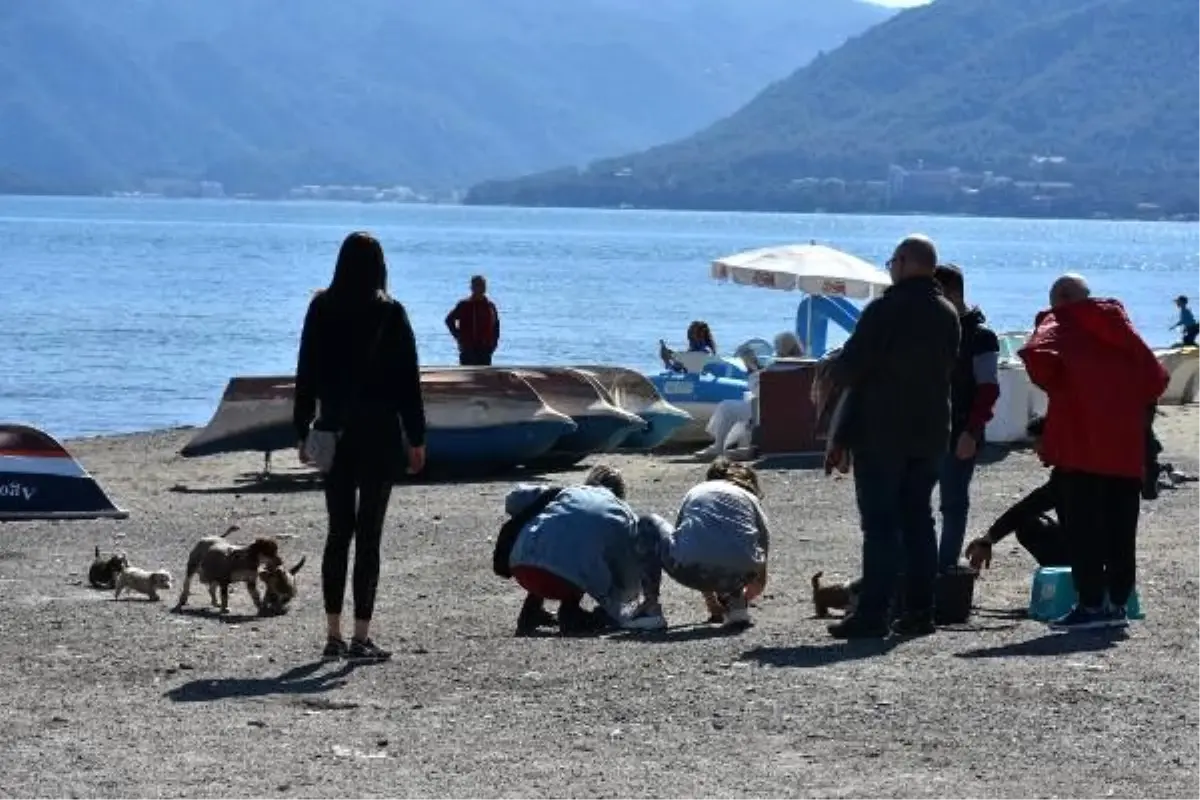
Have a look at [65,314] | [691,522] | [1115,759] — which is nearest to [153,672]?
[691,522]

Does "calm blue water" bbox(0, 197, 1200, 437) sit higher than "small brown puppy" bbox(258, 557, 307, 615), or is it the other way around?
"small brown puppy" bbox(258, 557, 307, 615)

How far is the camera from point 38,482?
52.9 feet

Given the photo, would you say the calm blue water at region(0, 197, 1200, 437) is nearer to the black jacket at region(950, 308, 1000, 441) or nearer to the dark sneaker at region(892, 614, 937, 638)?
the black jacket at region(950, 308, 1000, 441)

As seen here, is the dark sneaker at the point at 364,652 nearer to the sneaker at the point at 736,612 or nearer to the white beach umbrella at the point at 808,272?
the sneaker at the point at 736,612

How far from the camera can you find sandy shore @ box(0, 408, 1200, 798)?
749cm

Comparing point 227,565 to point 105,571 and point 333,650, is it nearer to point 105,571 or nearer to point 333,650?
point 105,571

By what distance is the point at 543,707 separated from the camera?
8617 millimetres

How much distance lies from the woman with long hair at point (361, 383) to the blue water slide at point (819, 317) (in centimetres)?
1616

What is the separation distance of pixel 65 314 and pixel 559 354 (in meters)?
17.9

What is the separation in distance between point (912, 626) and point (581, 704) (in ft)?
6.68

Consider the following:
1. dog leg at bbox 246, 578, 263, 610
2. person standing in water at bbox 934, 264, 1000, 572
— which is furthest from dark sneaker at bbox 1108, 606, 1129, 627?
dog leg at bbox 246, 578, 263, 610

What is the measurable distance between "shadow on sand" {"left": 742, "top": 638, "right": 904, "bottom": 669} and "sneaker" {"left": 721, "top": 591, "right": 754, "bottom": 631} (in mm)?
694

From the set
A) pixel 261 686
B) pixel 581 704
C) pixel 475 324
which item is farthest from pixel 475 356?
pixel 581 704

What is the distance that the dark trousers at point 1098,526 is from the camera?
10250 mm
